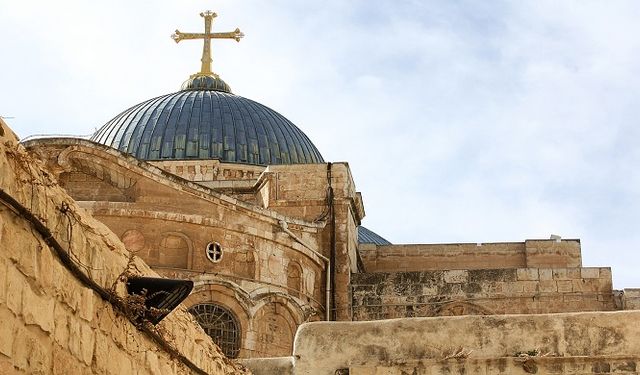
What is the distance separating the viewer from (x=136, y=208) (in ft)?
66.6

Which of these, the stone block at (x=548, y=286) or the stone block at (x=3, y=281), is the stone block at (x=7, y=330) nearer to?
the stone block at (x=3, y=281)

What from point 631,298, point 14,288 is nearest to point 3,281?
point 14,288

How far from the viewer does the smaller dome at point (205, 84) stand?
32.3 metres

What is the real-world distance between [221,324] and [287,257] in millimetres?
1840

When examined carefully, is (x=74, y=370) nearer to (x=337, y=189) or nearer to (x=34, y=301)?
(x=34, y=301)

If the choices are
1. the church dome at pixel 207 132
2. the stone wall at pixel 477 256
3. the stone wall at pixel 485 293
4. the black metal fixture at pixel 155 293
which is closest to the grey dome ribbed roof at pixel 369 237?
the church dome at pixel 207 132

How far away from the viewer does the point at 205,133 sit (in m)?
29.1

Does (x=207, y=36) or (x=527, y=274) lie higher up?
(x=207, y=36)

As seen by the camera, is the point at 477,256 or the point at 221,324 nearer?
the point at 221,324

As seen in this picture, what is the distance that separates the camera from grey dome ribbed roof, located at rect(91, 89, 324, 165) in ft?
94.6

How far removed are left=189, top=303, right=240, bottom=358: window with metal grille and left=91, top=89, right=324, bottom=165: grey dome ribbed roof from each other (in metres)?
8.85

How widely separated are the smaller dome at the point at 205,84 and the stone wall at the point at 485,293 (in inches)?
449

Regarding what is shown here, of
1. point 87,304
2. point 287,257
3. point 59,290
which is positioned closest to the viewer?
point 59,290

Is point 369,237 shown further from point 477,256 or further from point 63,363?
point 63,363
